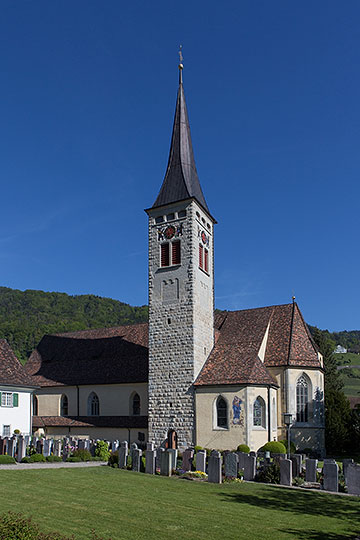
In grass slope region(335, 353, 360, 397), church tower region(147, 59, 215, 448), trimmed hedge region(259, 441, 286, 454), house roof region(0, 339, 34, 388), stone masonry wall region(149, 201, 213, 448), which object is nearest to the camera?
trimmed hedge region(259, 441, 286, 454)

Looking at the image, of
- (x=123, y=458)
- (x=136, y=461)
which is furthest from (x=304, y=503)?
(x=123, y=458)

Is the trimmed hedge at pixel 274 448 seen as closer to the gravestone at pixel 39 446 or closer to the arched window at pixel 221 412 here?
the arched window at pixel 221 412

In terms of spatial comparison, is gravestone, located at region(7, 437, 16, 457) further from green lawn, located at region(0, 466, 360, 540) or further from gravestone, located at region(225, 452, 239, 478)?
gravestone, located at region(225, 452, 239, 478)

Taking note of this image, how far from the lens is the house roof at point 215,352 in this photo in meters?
38.4

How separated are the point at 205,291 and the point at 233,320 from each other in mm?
4614

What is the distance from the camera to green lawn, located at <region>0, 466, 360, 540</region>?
13.7 meters

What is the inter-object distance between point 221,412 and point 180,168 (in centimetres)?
1901

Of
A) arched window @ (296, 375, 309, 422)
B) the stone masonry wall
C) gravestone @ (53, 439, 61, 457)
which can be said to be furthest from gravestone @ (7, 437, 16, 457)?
arched window @ (296, 375, 309, 422)

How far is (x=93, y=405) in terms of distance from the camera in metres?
46.6

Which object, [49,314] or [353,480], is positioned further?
[49,314]

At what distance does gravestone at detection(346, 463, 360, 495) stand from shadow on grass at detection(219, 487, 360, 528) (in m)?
1.27

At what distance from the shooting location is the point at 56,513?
15.6 metres

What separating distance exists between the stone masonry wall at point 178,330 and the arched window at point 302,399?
7.20 m

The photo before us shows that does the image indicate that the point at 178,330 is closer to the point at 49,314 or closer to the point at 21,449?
the point at 21,449
